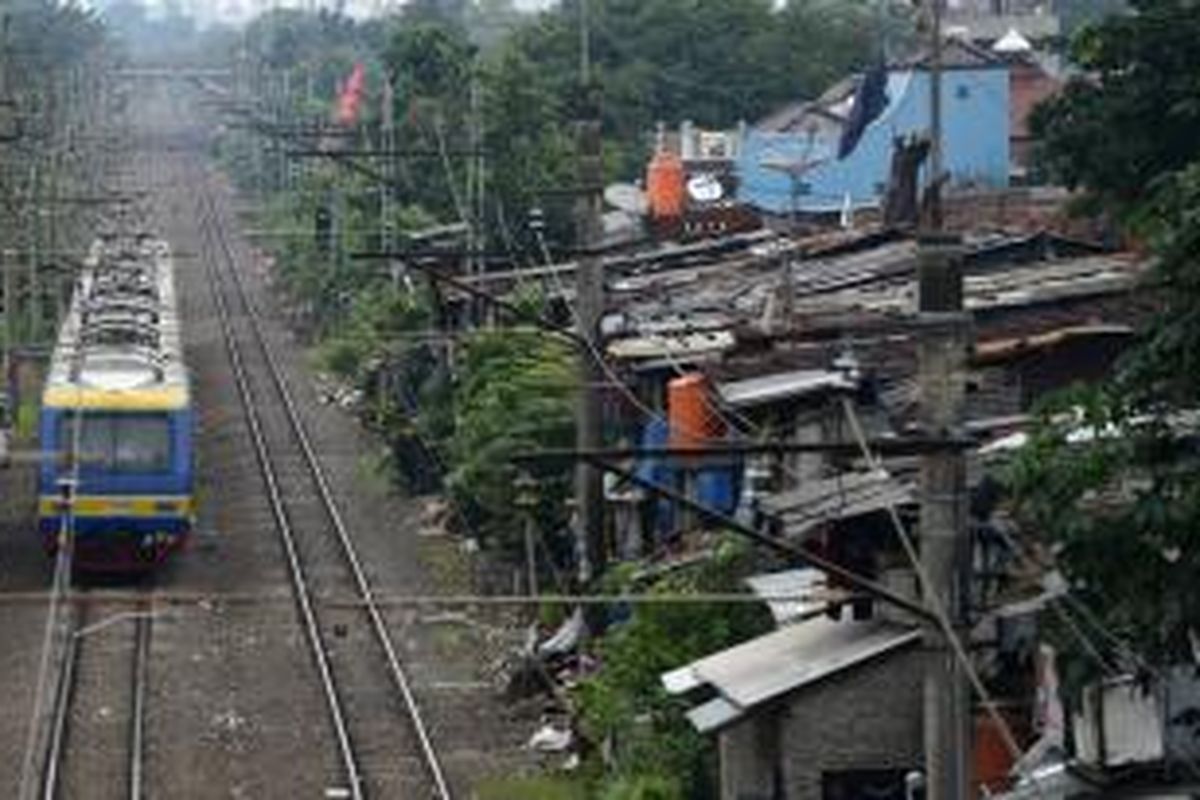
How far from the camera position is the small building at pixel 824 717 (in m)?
15.8

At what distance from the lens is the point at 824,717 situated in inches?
629

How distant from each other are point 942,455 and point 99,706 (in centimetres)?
1259

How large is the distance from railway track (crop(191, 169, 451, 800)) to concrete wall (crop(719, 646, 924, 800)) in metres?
2.41

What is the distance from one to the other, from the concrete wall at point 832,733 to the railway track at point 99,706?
4.93m

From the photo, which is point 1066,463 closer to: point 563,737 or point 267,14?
point 563,737

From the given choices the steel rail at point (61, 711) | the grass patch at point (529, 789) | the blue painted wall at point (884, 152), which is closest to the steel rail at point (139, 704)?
the steel rail at point (61, 711)

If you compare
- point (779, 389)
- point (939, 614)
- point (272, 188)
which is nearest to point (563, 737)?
point (779, 389)

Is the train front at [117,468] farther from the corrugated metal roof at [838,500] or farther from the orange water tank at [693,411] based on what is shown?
the corrugated metal roof at [838,500]

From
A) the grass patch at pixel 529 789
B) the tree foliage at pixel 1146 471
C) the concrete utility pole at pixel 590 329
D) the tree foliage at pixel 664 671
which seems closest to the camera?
the tree foliage at pixel 1146 471

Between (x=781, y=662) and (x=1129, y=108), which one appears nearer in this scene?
(x=781, y=662)

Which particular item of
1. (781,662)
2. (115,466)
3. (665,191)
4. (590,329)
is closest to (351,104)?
(665,191)

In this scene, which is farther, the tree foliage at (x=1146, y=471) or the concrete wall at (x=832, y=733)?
the concrete wall at (x=832, y=733)

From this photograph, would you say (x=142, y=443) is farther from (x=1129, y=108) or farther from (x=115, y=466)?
(x=1129, y=108)

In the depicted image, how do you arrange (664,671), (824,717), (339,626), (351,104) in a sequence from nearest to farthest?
(824,717) → (664,671) → (339,626) → (351,104)
